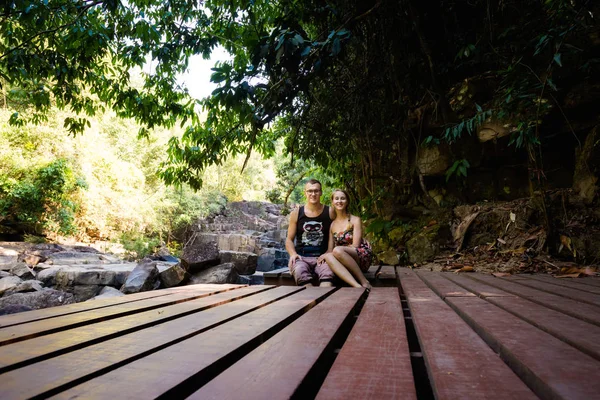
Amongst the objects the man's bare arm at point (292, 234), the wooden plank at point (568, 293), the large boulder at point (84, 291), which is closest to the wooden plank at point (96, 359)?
the wooden plank at point (568, 293)

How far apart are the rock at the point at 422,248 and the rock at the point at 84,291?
184 inches

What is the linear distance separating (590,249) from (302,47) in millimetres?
3097

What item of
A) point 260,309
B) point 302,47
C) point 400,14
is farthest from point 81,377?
point 400,14

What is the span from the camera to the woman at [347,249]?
271 centimetres

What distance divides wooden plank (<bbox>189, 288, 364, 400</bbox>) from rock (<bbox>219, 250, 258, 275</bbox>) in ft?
17.7

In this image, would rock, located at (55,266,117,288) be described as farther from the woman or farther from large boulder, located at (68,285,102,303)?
the woman

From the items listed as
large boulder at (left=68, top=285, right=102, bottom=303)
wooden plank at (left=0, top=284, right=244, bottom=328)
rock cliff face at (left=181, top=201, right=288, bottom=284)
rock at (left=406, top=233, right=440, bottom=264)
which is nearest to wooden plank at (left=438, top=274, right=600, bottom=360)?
wooden plank at (left=0, top=284, right=244, bottom=328)

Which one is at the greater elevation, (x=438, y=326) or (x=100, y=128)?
(x=100, y=128)

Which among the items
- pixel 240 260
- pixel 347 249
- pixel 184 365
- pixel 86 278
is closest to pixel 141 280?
pixel 86 278

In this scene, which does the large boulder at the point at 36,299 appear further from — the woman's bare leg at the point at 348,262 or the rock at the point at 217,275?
the woman's bare leg at the point at 348,262

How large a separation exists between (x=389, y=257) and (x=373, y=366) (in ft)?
13.8

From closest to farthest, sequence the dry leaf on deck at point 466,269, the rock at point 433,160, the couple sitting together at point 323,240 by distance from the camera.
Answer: the couple sitting together at point 323,240, the dry leaf on deck at point 466,269, the rock at point 433,160

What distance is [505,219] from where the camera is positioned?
4.18m

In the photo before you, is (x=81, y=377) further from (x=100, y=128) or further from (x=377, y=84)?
Result: (x=100, y=128)
